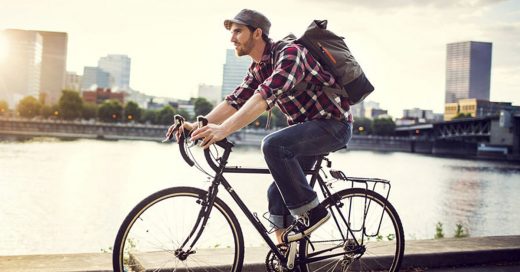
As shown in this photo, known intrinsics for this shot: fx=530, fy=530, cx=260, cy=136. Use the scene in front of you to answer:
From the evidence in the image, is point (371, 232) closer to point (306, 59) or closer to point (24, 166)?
point (306, 59)

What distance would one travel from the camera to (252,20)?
3350mm

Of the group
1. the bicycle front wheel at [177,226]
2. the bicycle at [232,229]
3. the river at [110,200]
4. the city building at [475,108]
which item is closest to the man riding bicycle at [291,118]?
the bicycle at [232,229]

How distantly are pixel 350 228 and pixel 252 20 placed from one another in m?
1.64

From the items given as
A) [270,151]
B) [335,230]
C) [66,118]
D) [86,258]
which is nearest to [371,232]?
[335,230]

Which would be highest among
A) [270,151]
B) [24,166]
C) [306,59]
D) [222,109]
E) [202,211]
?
[306,59]

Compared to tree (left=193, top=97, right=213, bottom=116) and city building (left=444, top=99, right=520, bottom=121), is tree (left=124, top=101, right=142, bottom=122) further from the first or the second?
city building (left=444, top=99, right=520, bottom=121)

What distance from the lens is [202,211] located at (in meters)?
3.15

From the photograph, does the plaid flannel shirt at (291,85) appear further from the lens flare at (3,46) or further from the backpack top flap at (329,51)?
the lens flare at (3,46)

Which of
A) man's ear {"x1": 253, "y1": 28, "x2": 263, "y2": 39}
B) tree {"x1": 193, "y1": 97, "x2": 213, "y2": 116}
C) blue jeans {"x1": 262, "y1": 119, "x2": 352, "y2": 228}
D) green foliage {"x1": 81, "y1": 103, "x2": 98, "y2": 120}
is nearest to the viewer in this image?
blue jeans {"x1": 262, "y1": 119, "x2": 352, "y2": 228}

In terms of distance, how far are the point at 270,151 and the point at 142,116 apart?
13225cm

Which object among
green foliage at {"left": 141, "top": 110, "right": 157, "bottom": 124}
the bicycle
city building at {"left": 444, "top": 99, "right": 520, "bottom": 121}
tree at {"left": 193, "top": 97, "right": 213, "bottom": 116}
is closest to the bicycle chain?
the bicycle

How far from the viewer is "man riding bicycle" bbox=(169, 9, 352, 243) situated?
311cm

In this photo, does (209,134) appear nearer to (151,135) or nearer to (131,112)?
(151,135)

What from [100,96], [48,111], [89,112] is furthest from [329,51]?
[100,96]
